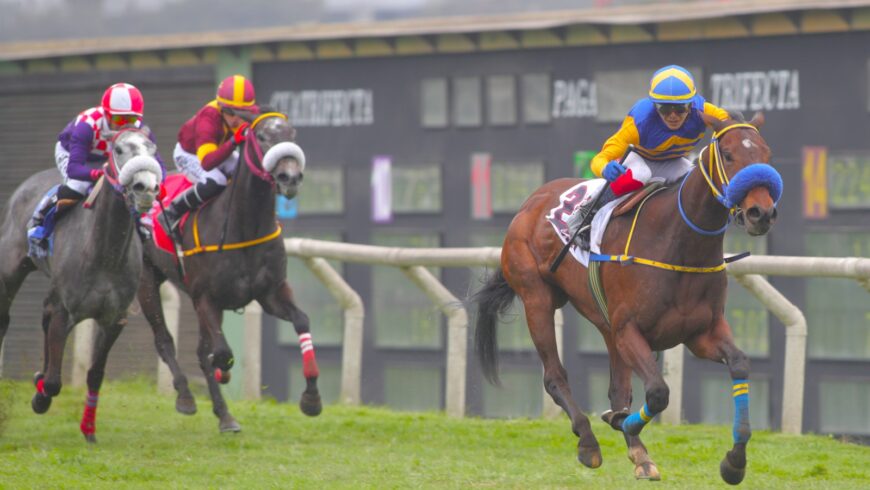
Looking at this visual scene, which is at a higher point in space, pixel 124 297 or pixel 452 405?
pixel 124 297

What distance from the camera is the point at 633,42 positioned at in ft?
41.5

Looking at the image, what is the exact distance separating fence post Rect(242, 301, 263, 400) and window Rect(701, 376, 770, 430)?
344 cm

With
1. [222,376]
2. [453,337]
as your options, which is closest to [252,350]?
[453,337]

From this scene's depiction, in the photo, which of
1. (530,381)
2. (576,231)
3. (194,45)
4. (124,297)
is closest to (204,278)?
(124,297)

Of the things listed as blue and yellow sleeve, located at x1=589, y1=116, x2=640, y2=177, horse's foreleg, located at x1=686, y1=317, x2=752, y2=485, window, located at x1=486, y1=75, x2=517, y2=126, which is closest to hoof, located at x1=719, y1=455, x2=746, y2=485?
horse's foreleg, located at x1=686, y1=317, x2=752, y2=485

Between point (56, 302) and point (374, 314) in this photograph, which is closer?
point (56, 302)

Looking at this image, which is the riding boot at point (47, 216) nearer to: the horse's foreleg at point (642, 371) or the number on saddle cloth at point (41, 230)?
the number on saddle cloth at point (41, 230)

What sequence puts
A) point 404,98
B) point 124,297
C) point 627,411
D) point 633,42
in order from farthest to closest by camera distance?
point 404,98 < point 633,42 < point 124,297 < point 627,411

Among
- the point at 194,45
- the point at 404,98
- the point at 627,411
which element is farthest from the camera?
the point at 194,45

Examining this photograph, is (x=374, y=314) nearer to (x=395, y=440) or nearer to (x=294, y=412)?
(x=294, y=412)

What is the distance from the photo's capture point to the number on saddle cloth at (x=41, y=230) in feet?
31.8

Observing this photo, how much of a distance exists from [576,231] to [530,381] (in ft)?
16.5

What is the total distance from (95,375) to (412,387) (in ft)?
13.9

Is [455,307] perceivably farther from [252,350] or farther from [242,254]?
[252,350]
